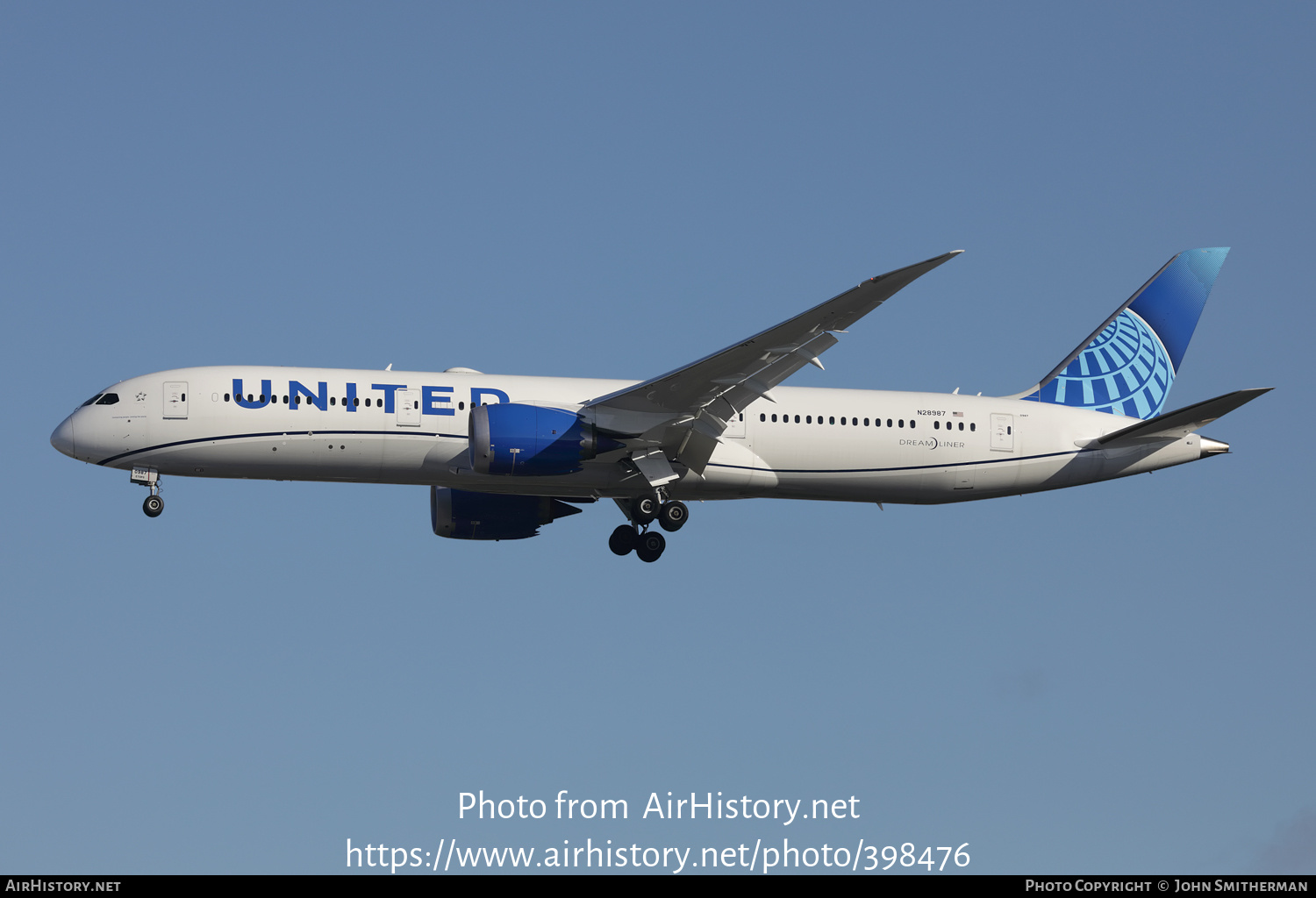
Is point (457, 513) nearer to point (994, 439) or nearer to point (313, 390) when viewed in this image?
point (313, 390)

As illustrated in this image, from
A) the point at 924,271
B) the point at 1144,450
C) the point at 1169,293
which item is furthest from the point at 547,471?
the point at 1169,293

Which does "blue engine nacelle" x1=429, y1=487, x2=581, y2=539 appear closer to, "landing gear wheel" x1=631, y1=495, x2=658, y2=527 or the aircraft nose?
"landing gear wheel" x1=631, y1=495, x2=658, y2=527

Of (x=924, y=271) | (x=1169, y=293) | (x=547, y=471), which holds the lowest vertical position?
(x=547, y=471)

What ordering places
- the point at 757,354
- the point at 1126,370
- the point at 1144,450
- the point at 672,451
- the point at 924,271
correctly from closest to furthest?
the point at 924,271, the point at 757,354, the point at 672,451, the point at 1144,450, the point at 1126,370

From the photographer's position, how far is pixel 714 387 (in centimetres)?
3566

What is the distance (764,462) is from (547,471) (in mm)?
5558

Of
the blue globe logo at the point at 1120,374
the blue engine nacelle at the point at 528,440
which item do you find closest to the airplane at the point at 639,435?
the blue engine nacelle at the point at 528,440

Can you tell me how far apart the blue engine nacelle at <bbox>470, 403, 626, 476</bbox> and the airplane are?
0.13 feet

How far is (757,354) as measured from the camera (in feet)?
113

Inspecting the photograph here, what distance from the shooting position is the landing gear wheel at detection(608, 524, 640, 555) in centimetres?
4038

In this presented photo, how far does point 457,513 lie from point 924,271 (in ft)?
53.8

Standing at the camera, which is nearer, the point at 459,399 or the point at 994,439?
the point at 459,399

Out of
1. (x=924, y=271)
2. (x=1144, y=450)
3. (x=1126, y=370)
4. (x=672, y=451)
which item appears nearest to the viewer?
(x=924, y=271)

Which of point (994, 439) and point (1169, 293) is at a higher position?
point (1169, 293)
